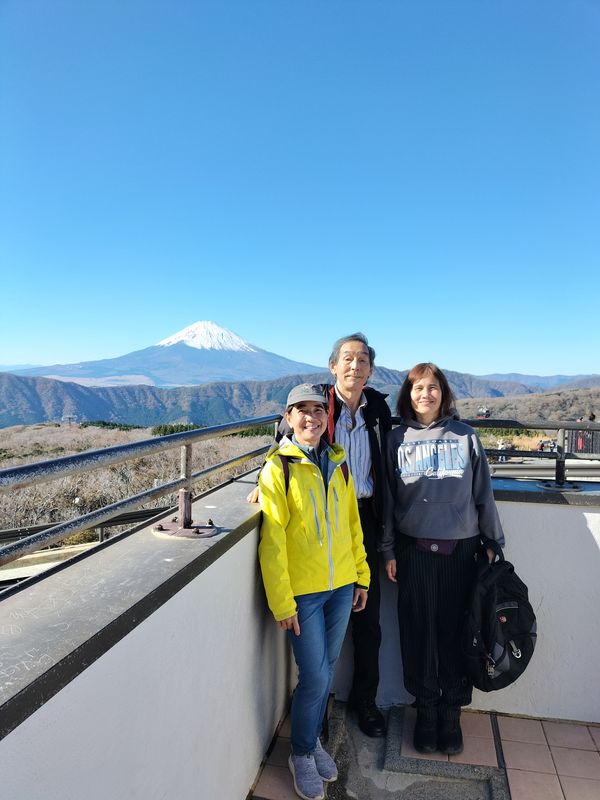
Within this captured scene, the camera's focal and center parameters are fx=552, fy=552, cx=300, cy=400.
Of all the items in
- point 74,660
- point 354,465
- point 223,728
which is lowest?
point 223,728

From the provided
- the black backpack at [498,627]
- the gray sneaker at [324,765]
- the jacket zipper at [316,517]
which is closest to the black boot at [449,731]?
the black backpack at [498,627]

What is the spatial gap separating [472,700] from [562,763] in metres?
0.56

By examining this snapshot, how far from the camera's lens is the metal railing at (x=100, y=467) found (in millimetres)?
1165

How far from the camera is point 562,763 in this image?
2.72 meters

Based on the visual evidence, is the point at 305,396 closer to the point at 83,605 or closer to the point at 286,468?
the point at 286,468

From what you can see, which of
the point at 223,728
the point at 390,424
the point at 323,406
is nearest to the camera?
the point at 223,728

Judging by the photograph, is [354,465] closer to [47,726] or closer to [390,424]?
[390,424]

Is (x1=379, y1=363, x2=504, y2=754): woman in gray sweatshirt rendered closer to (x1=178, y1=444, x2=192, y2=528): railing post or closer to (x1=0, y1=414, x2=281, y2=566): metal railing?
(x1=0, y1=414, x2=281, y2=566): metal railing

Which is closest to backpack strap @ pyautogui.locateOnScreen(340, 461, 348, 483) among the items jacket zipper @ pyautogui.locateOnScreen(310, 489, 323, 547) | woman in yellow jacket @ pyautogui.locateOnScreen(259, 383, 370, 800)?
woman in yellow jacket @ pyautogui.locateOnScreen(259, 383, 370, 800)

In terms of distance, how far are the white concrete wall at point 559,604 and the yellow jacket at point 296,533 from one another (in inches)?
48.3

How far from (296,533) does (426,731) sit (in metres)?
1.42

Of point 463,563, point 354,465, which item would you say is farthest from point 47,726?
point 463,563

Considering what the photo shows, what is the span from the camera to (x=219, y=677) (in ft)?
6.79

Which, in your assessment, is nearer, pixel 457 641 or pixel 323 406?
pixel 323 406
